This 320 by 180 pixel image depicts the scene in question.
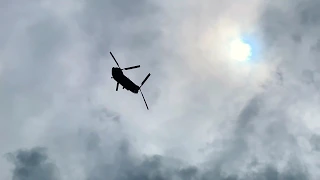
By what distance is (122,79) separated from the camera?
526 feet

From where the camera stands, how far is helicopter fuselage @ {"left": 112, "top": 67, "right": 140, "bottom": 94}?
516 ft

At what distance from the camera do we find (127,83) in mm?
162625

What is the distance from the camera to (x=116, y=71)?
157 meters

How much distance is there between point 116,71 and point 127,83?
24.8 ft

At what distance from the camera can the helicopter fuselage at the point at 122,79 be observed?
15738 cm
